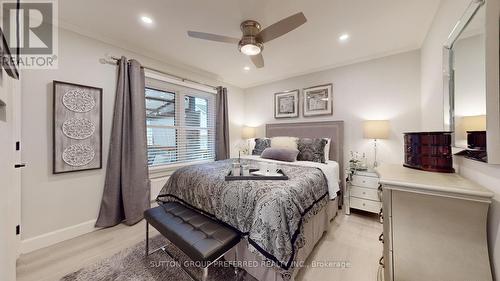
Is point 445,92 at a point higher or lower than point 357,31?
lower

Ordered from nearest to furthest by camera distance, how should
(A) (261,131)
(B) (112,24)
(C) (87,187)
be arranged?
(B) (112,24)
(C) (87,187)
(A) (261,131)

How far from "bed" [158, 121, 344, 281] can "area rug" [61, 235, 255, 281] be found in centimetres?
15

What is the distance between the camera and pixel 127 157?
101 inches

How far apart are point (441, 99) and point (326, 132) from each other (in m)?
1.68

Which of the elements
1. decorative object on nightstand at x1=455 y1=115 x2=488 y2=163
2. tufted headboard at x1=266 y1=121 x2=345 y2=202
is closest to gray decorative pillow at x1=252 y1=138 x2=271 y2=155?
tufted headboard at x1=266 y1=121 x2=345 y2=202

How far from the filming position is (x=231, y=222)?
1.53 metres

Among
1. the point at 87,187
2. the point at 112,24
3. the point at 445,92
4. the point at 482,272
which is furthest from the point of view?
the point at 87,187

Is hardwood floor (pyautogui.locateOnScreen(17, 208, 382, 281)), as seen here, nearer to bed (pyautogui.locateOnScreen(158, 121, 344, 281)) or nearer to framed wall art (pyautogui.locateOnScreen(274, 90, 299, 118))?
bed (pyautogui.locateOnScreen(158, 121, 344, 281))

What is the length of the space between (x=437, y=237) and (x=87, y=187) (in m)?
3.42

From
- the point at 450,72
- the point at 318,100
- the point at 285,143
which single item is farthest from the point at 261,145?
the point at 450,72

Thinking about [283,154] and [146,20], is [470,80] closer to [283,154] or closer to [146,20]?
[283,154]

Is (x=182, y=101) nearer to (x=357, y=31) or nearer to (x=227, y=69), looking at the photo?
(x=227, y=69)

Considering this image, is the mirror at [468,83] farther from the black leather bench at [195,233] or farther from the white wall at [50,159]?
the white wall at [50,159]

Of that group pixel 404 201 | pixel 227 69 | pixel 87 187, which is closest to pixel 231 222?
pixel 404 201
